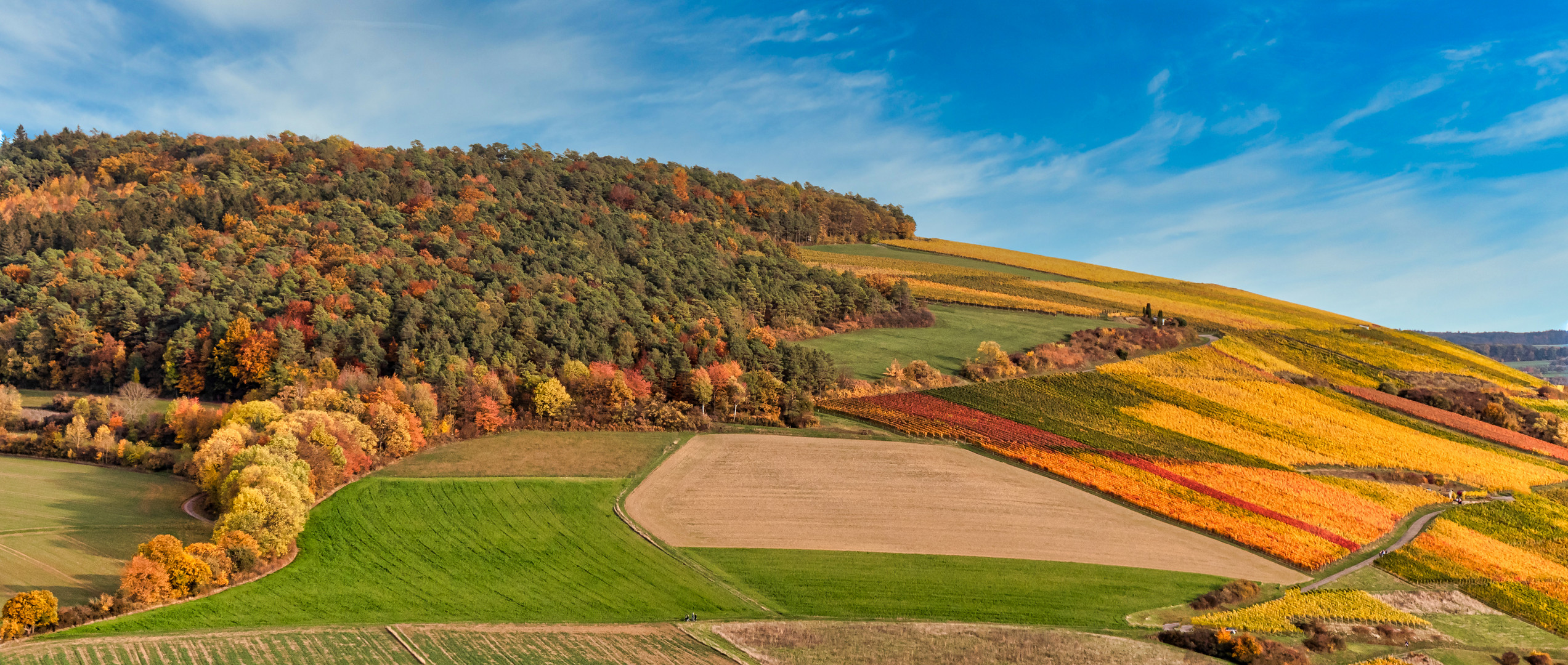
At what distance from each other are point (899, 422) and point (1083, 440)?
579 inches

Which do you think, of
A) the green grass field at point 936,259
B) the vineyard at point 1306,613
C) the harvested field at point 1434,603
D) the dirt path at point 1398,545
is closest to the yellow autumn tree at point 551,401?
the vineyard at point 1306,613

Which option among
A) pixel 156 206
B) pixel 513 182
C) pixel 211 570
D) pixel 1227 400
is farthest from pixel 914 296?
pixel 156 206

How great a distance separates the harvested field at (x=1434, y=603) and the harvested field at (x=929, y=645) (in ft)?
50.0

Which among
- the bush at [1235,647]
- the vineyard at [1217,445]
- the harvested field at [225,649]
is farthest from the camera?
the vineyard at [1217,445]

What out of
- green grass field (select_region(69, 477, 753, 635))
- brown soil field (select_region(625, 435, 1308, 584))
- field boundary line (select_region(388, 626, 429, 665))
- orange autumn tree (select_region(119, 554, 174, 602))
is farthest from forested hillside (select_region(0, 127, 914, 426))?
field boundary line (select_region(388, 626, 429, 665))

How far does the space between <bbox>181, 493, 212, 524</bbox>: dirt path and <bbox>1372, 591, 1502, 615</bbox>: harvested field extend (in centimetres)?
6920

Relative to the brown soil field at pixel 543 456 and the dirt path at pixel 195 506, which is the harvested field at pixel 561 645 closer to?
the brown soil field at pixel 543 456

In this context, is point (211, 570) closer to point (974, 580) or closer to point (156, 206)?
point (974, 580)

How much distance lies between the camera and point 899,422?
2650 inches

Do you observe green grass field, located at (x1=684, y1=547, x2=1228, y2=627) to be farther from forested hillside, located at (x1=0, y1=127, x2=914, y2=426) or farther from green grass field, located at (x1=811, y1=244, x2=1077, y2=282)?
green grass field, located at (x1=811, y1=244, x2=1077, y2=282)

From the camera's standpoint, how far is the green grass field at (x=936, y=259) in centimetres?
13538

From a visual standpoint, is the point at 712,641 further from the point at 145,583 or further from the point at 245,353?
the point at 245,353

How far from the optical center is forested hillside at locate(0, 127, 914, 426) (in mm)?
75125

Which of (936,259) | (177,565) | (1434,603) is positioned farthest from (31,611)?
(936,259)
